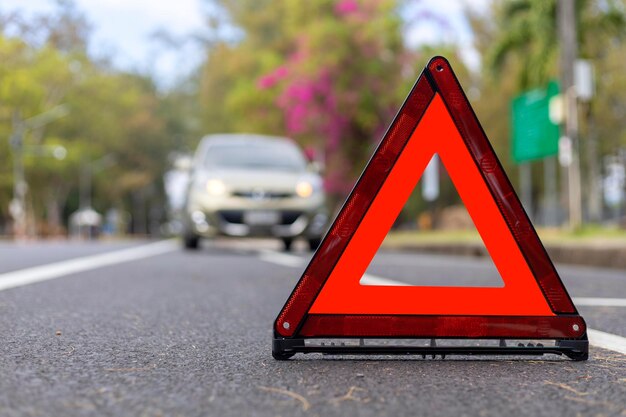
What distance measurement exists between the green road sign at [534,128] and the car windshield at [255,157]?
5.28 m

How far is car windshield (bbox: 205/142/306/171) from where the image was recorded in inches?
526

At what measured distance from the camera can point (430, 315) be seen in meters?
3.05

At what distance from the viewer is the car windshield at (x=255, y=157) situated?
13352 millimetres

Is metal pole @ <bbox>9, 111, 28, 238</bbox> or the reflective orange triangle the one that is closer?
the reflective orange triangle

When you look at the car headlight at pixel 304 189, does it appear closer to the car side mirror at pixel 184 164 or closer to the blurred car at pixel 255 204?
the blurred car at pixel 255 204

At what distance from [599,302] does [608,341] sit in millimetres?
1735

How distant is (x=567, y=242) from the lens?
36.1 ft

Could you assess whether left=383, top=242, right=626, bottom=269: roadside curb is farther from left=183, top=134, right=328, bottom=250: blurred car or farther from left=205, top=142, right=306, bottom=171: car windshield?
left=205, top=142, right=306, bottom=171: car windshield

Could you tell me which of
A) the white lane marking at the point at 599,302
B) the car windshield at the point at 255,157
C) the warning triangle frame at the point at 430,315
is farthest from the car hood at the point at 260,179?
the warning triangle frame at the point at 430,315

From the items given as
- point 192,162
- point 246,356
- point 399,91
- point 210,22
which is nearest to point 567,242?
point 192,162

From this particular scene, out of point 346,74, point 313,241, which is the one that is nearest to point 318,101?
point 346,74

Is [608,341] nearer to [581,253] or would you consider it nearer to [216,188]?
[581,253]

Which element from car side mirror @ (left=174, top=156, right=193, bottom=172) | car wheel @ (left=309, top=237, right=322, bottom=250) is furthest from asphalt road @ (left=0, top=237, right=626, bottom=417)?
car side mirror @ (left=174, top=156, right=193, bottom=172)

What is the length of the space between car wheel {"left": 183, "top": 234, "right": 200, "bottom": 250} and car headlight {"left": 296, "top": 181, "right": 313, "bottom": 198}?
1.81 metres
